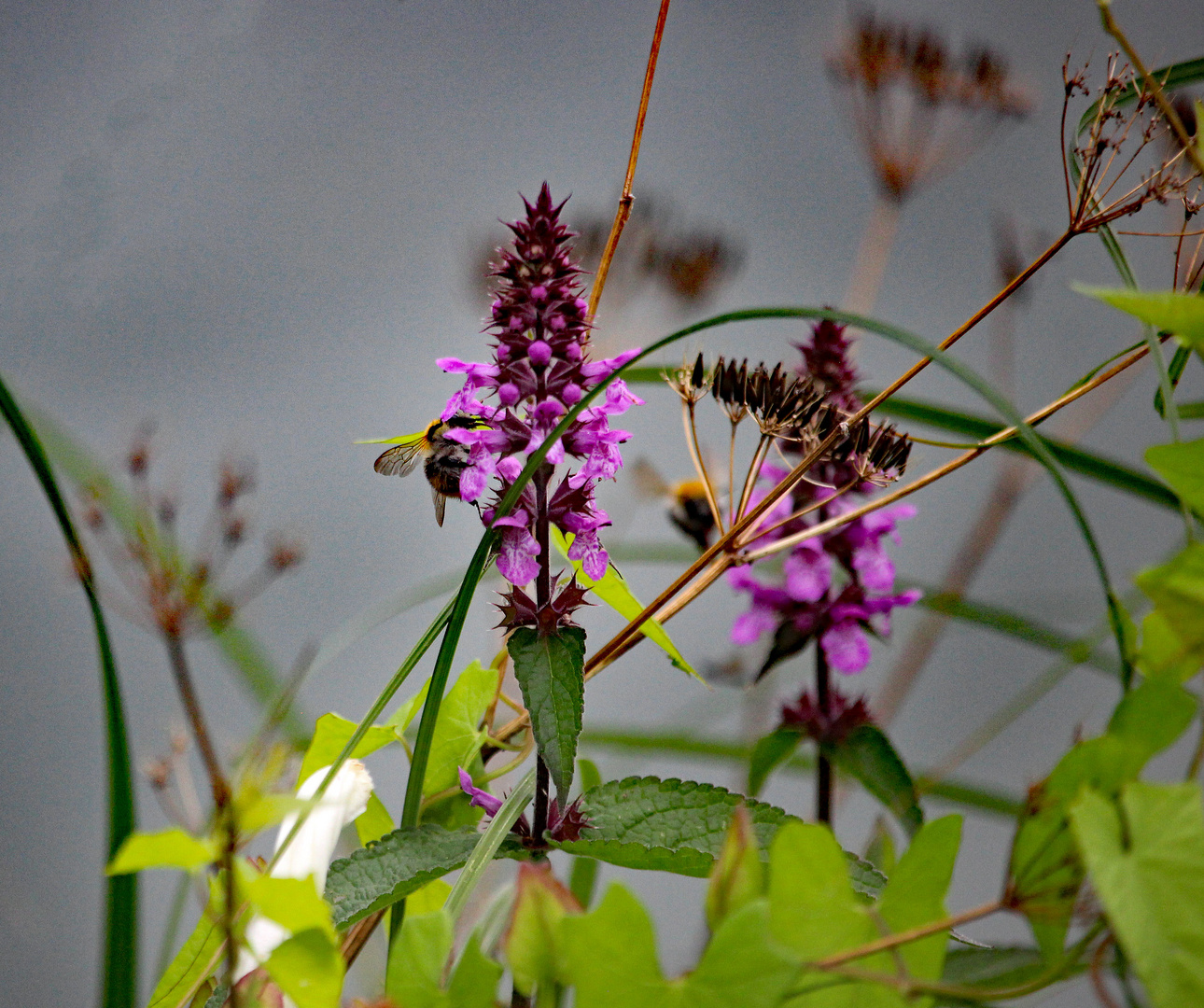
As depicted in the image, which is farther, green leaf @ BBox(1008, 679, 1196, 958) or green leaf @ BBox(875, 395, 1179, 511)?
green leaf @ BBox(875, 395, 1179, 511)

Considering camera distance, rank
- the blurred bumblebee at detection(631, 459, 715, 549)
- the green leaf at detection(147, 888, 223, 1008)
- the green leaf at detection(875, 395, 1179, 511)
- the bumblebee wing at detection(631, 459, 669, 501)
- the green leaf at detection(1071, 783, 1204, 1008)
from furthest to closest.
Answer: the bumblebee wing at detection(631, 459, 669, 501)
the blurred bumblebee at detection(631, 459, 715, 549)
the green leaf at detection(875, 395, 1179, 511)
the green leaf at detection(147, 888, 223, 1008)
the green leaf at detection(1071, 783, 1204, 1008)

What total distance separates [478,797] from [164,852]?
161 millimetres

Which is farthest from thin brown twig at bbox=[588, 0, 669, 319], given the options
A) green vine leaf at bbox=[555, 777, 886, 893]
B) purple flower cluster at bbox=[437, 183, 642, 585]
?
green vine leaf at bbox=[555, 777, 886, 893]

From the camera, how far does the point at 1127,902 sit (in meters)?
0.12

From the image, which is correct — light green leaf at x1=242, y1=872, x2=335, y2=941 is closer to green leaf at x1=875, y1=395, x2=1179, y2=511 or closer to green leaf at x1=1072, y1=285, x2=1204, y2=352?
green leaf at x1=1072, y1=285, x2=1204, y2=352

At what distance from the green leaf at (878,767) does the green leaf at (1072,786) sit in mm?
280

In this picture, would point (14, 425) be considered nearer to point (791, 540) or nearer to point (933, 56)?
point (791, 540)

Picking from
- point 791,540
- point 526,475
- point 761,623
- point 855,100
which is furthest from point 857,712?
point 855,100

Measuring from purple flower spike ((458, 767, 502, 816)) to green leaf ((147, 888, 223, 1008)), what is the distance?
75mm

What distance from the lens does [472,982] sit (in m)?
0.16

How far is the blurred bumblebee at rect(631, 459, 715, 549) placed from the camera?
563 millimetres

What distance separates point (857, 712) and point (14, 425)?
0.38 meters

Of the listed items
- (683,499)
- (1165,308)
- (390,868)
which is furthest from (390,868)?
(683,499)

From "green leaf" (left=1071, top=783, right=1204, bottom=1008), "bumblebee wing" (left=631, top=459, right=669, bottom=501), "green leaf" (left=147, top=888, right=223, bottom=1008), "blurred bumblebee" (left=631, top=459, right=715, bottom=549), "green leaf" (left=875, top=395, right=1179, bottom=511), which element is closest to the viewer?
"green leaf" (left=1071, top=783, right=1204, bottom=1008)
